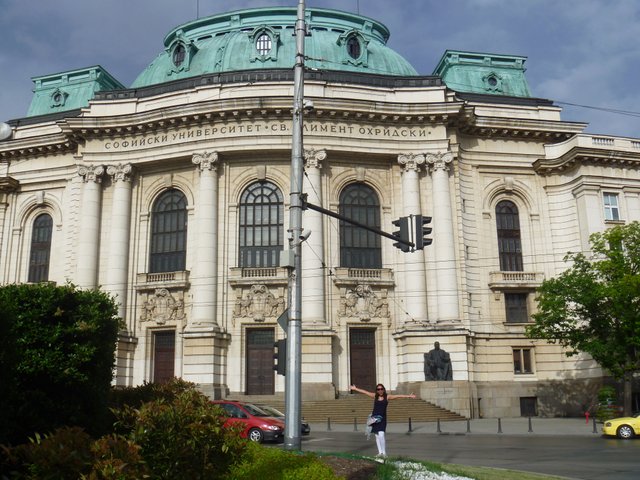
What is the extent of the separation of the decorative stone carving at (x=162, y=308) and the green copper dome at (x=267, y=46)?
1505cm

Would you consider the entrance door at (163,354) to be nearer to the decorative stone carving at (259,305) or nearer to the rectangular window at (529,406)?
the decorative stone carving at (259,305)

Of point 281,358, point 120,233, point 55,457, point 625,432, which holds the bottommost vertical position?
point 625,432

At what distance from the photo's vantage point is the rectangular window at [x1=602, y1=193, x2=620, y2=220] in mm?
41844

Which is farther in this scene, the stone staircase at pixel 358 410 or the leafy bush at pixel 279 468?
the stone staircase at pixel 358 410

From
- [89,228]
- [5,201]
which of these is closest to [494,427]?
[89,228]

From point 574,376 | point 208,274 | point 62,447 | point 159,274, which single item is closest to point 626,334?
point 574,376

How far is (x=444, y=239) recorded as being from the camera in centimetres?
3944

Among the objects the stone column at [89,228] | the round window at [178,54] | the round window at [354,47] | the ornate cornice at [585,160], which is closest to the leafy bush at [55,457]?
the stone column at [89,228]

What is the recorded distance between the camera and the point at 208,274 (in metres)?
38.5

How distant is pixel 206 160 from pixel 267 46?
10063 mm

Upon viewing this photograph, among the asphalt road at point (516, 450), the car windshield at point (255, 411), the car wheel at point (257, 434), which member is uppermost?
the car windshield at point (255, 411)

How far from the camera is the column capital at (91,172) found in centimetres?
4203

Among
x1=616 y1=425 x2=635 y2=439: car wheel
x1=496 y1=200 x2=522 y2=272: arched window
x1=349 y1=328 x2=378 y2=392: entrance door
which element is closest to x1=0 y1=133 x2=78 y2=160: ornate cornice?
x1=349 y1=328 x2=378 y2=392: entrance door

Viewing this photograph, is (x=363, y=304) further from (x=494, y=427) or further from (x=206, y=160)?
(x=206, y=160)
